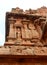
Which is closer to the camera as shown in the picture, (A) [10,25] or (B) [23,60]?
(B) [23,60]

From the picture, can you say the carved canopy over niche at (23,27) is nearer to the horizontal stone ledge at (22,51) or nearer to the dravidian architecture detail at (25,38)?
the dravidian architecture detail at (25,38)

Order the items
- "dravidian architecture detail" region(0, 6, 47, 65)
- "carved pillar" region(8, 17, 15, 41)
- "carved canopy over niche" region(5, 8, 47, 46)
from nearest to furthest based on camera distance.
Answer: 1. "dravidian architecture detail" region(0, 6, 47, 65)
2. "carved canopy over niche" region(5, 8, 47, 46)
3. "carved pillar" region(8, 17, 15, 41)

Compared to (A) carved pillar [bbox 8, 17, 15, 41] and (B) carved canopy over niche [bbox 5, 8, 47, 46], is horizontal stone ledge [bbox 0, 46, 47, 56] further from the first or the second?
(A) carved pillar [bbox 8, 17, 15, 41]

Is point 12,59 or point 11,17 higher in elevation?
point 11,17

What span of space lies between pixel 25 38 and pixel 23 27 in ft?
7.49

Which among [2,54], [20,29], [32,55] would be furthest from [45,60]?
[20,29]

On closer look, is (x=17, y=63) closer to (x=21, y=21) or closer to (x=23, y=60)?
(x=23, y=60)

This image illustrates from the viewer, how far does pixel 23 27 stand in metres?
17.8

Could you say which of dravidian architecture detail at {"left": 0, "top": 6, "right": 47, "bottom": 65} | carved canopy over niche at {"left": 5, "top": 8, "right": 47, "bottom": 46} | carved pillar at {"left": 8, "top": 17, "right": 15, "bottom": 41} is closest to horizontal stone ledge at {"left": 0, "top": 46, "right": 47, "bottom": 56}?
dravidian architecture detail at {"left": 0, "top": 6, "right": 47, "bottom": 65}

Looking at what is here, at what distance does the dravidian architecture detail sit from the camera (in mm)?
7438

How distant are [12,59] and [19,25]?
10.6 meters

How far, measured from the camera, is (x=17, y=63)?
742 centimetres

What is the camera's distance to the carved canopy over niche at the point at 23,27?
1570 centimetres

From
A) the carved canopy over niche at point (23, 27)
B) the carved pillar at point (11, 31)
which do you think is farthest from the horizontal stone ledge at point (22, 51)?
the carved pillar at point (11, 31)
